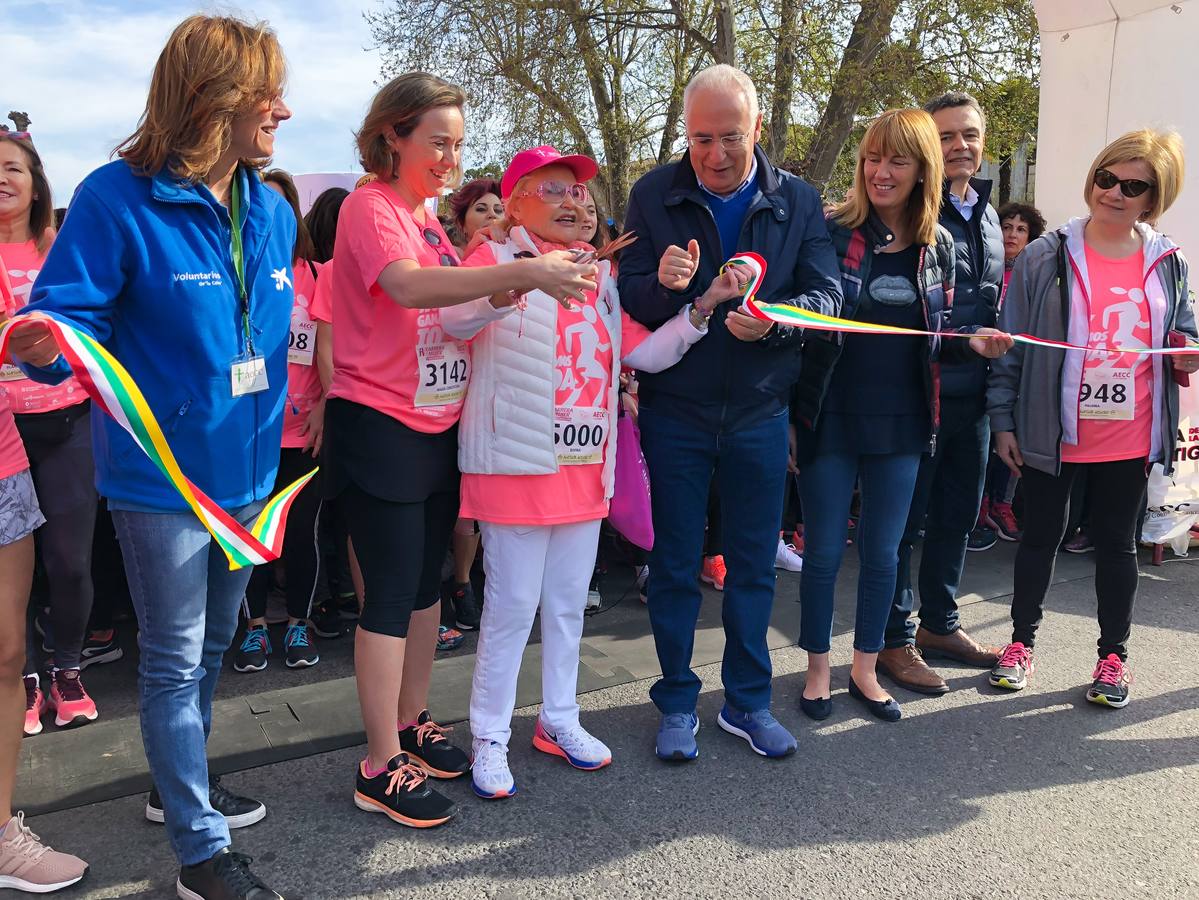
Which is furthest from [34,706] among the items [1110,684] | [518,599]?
[1110,684]

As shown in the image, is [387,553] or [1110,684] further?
[1110,684]

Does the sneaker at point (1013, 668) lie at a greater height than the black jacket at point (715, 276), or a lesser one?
lesser

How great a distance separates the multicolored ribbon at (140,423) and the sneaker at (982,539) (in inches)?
187

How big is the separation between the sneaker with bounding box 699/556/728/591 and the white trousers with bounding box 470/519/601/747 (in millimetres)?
2216

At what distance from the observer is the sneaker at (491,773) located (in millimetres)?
2902

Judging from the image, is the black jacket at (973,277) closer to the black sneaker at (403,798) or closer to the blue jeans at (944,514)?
the blue jeans at (944,514)

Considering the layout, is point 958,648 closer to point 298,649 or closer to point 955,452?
point 955,452

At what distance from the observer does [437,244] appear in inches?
111

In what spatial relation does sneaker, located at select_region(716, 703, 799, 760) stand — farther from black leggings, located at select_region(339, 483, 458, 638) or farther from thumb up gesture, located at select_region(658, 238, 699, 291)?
thumb up gesture, located at select_region(658, 238, 699, 291)

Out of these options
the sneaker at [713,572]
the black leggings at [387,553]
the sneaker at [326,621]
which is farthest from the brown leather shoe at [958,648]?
the sneaker at [326,621]

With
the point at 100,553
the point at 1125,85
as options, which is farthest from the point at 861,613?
the point at 1125,85

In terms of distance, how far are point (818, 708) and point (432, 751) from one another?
1.41 m

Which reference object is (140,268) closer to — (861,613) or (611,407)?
(611,407)

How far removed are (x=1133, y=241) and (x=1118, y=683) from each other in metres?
1.71
